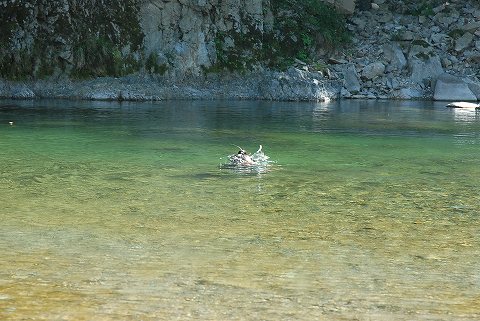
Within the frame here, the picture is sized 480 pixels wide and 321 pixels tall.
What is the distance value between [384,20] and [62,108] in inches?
902

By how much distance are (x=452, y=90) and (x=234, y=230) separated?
34.0 m

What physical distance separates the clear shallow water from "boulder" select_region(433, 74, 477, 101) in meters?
21.2

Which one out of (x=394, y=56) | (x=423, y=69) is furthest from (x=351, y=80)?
(x=423, y=69)

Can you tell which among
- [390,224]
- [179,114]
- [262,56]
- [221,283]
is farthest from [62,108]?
[221,283]

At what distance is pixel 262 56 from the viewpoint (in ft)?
134

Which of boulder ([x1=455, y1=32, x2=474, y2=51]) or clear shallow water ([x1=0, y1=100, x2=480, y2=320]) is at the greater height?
boulder ([x1=455, y1=32, x2=474, y2=51])

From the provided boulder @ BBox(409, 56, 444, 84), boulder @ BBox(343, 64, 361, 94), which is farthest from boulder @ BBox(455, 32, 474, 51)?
boulder @ BBox(343, 64, 361, 94)

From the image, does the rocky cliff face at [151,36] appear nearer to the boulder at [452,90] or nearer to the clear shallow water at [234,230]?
the boulder at [452,90]

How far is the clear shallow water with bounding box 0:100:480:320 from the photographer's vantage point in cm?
720

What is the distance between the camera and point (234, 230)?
10023mm

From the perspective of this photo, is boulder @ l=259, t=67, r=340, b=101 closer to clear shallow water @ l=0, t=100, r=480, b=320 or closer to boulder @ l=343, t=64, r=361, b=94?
boulder @ l=343, t=64, r=361, b=94

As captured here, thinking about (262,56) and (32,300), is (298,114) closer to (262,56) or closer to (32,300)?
(262,56)

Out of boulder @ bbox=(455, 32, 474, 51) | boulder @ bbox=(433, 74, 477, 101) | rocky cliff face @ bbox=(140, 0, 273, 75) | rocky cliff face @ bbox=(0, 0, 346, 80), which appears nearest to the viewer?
rocky cliff face @ bbox=(0, 0, 346, 80)

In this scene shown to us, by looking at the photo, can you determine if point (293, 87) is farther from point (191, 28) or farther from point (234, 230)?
point (234, 230)
